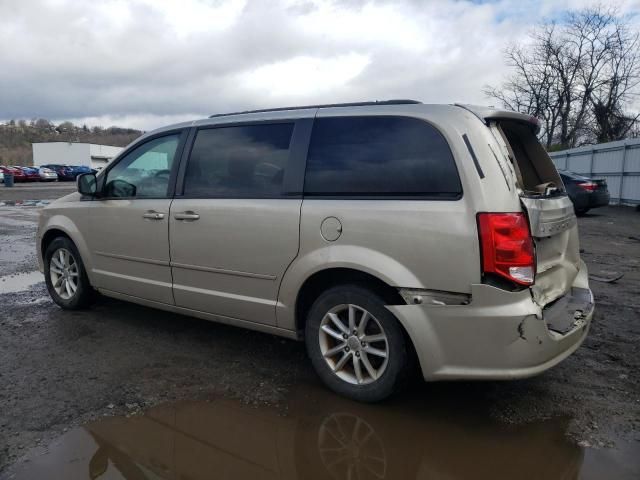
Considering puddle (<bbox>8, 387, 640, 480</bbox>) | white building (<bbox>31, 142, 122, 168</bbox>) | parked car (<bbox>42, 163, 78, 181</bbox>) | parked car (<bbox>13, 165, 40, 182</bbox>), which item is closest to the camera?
puddle (<bbox>8, 387, 640, 480</bbox>)

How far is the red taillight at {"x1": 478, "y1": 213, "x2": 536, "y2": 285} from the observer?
→ 291cm

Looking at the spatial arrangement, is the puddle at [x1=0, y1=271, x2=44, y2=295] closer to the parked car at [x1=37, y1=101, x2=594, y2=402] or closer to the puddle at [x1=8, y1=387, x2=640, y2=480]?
the parked car at [x1=37, y1=101, x2=594, y2=402]

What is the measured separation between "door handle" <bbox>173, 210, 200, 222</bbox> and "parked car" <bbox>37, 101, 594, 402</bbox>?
0.02 metres

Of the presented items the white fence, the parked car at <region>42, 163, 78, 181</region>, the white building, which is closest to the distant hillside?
the white building

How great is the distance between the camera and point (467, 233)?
294 cm

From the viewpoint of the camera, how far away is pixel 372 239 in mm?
3232

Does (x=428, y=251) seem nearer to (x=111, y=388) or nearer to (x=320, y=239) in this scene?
(x=320, y=239)

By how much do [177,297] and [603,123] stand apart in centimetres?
4012

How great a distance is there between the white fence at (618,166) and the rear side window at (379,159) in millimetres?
17019

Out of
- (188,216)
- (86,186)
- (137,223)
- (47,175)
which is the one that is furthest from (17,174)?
(188,216)

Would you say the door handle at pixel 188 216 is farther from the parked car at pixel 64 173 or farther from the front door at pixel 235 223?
the parked car at pixel 64 173

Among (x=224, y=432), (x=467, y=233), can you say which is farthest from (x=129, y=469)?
(x=467, y=233)

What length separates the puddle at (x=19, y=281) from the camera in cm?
642

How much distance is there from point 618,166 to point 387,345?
19.1 m
